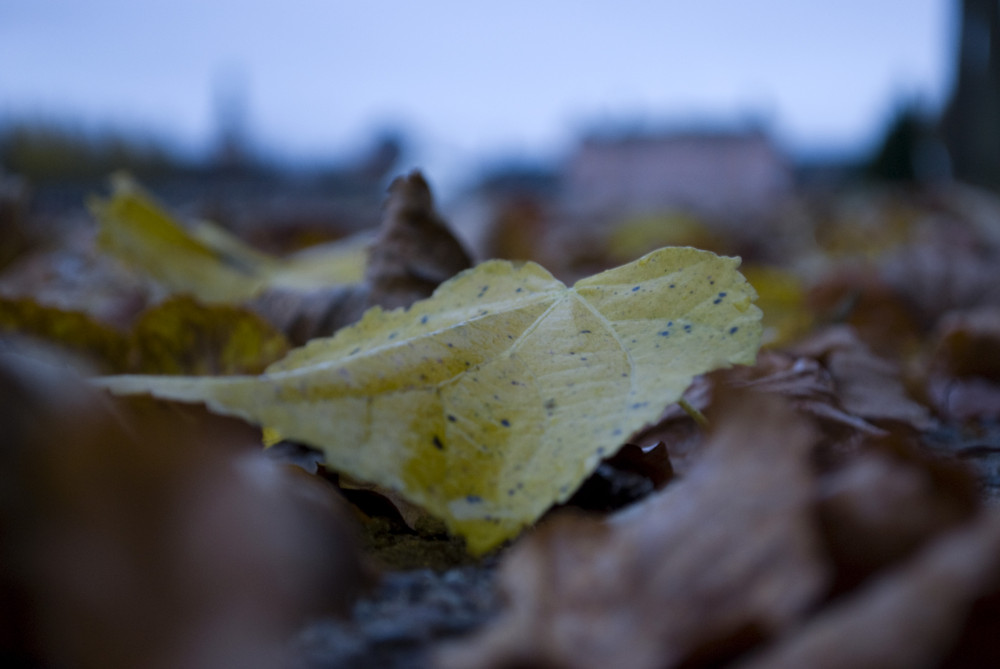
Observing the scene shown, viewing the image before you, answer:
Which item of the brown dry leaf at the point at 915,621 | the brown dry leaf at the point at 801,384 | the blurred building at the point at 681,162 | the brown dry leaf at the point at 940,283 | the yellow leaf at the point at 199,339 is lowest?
the blurred building at the point at 681,162

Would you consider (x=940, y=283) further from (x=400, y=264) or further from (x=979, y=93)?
(x=979, y=93)

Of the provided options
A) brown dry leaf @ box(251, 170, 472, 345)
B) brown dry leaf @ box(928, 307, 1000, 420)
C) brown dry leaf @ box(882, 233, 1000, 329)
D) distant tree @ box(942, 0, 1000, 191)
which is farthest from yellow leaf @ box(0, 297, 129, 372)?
distant tree @ box(942, 0, 1000, 191)

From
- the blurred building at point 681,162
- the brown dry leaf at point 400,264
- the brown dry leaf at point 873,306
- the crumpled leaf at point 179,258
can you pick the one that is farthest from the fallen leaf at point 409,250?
→ the blurred building at point 681,162

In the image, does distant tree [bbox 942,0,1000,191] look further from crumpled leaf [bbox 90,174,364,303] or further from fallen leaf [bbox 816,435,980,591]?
fallen leaf [bbox 816,435,980,591]

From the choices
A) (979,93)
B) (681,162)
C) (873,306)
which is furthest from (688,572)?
(681,162)

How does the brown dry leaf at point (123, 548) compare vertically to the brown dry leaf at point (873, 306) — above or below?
above

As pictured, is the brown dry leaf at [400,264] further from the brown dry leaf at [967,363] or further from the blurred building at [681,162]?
the blurred building at [681,162]
